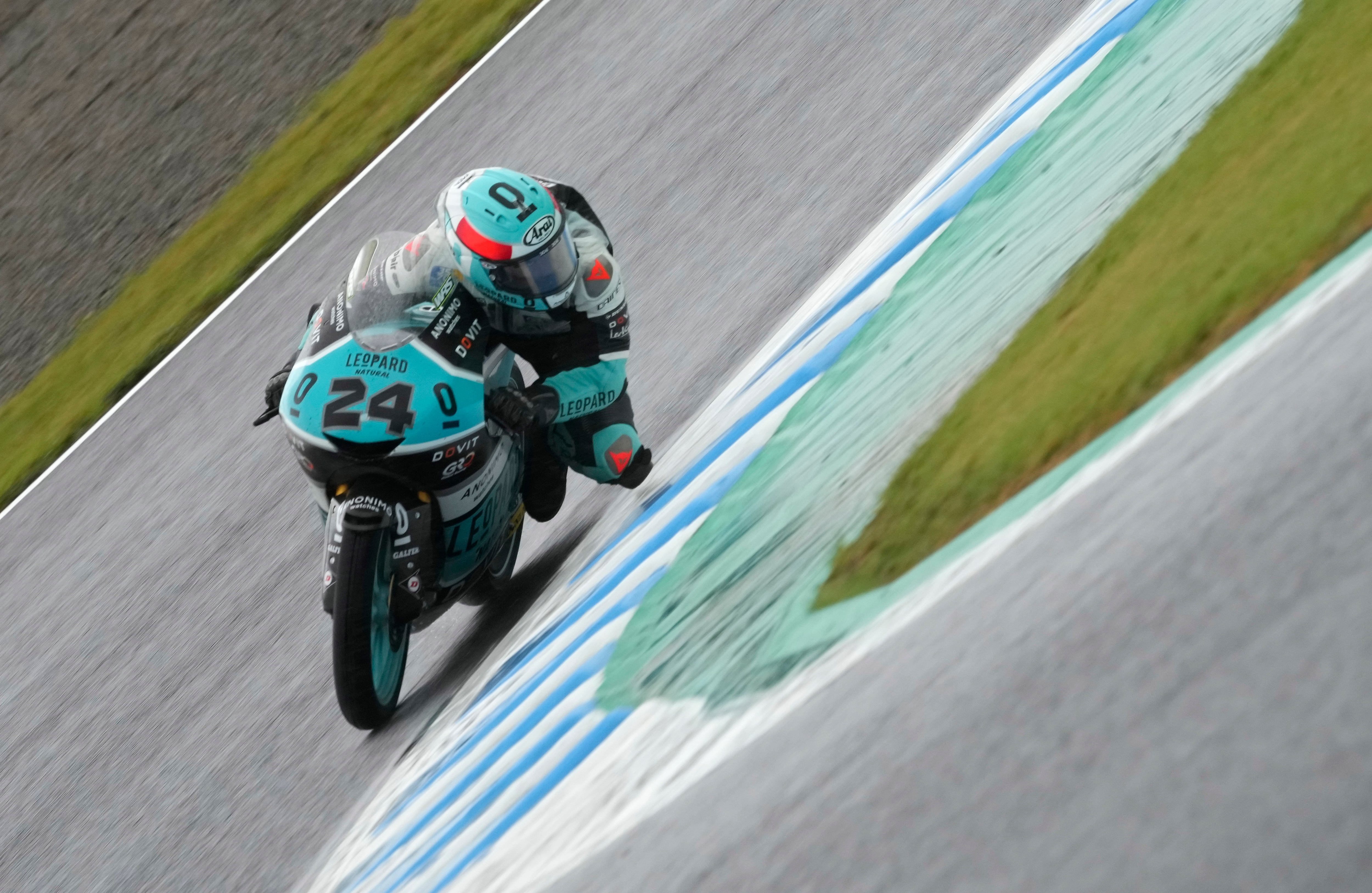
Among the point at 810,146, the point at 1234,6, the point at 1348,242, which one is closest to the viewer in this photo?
the point at 1348,242

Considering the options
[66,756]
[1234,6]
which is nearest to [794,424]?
[1234,6]

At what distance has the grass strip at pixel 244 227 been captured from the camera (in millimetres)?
9047

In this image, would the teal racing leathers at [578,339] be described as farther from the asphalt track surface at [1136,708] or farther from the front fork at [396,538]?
the asphalt track surface at [1136,708]

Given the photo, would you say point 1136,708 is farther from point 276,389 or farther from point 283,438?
point 283,438

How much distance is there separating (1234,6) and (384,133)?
6.58m

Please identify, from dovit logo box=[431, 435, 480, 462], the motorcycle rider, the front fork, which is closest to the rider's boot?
the motorcycle rider

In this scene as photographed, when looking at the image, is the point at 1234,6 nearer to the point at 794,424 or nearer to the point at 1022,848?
the point at 794,424

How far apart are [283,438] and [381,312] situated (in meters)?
3.19

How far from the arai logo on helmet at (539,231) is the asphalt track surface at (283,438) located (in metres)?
1.80

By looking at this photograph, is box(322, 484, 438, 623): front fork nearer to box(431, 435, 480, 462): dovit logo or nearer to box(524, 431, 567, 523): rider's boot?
box(431, 435, 480, 462): dovit logo

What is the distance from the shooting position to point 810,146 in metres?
8.11

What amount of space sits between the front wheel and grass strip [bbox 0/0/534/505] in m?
4.70

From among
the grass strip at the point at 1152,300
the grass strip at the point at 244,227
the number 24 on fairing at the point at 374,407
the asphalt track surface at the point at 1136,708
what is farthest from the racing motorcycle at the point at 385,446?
the grass strip at the point at 244,227

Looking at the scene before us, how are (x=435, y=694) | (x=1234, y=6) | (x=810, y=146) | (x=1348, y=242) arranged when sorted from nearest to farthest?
(x=1348, y=242)
(x=1234, y=6)
(x=435, y=694)
(x=810, y=146)
